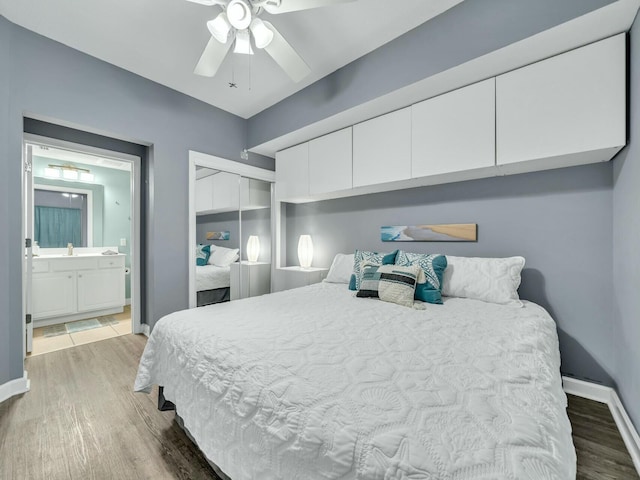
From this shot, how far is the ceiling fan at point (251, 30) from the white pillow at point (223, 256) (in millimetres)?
1973

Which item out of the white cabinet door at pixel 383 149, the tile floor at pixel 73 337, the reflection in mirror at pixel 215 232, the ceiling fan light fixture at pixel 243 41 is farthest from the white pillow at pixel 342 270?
the tile floor at pixel 73 337

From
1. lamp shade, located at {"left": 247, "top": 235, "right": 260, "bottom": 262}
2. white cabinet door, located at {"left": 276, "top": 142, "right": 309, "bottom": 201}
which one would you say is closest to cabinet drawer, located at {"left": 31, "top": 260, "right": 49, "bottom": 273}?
lamp shade, located at {"left": 247, "top": 235, "right": 260, "bottom": 262}

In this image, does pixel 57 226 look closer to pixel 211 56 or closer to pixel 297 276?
pixel 297 276

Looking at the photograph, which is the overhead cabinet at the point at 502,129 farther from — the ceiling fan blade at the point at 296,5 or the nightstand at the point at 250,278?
the nightstand at the point at 250,278

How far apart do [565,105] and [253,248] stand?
3261 millimetres

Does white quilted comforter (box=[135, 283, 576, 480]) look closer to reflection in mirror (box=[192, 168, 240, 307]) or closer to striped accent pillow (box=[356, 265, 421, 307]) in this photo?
striped accent pillow (box=[356, 265, 421, 307])

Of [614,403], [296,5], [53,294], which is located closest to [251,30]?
[296,5]

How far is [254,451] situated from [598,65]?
2.60 m

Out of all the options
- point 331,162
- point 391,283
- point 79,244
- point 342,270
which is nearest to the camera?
point 391,283

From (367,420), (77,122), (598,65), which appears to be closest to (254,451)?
(367,420)

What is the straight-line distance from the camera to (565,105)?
169 centimetres

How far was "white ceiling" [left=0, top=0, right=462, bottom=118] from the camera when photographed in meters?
1.87

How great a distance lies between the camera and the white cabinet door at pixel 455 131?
1962 millimetres

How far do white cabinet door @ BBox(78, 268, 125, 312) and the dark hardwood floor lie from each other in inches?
75.5
